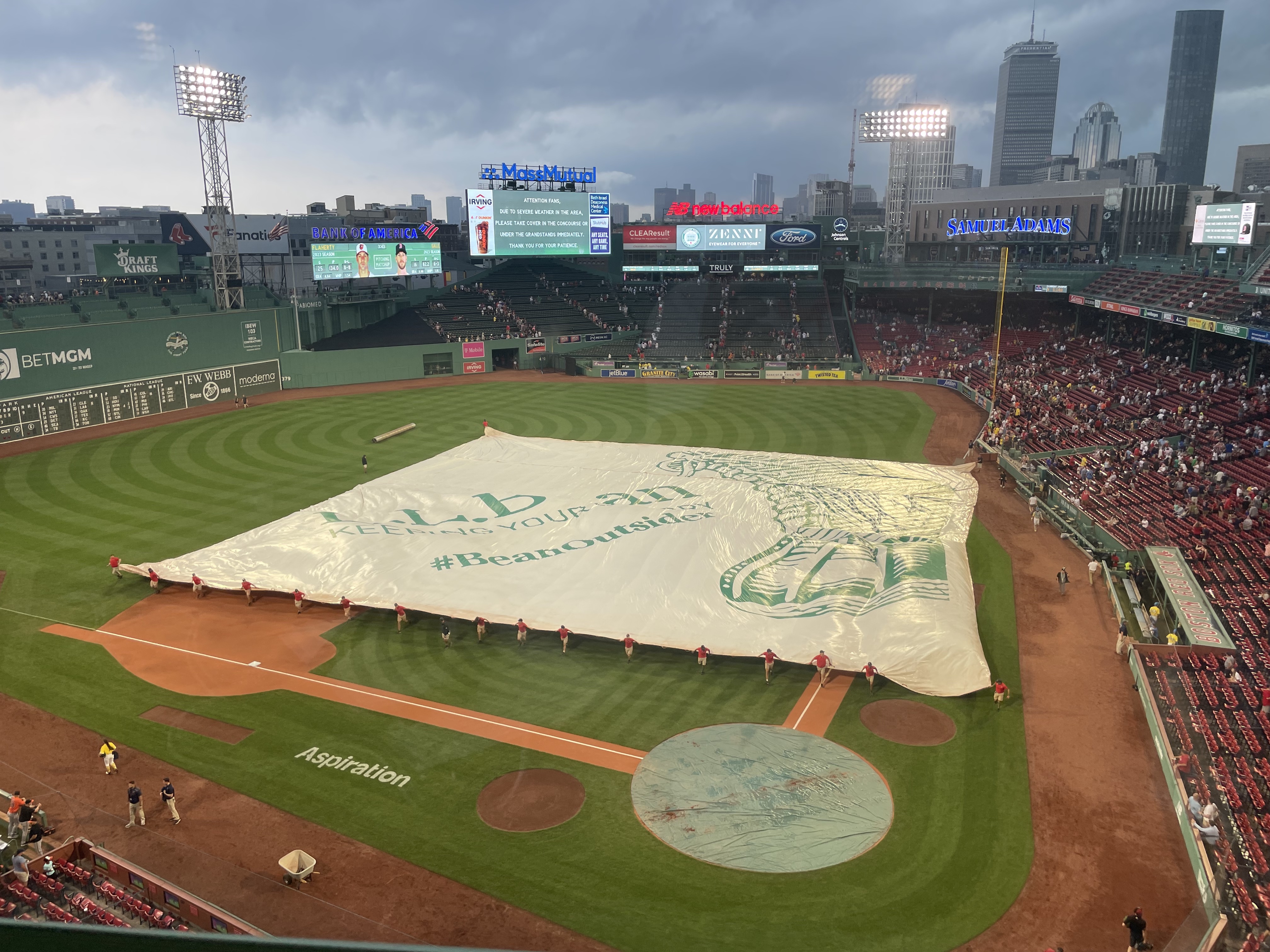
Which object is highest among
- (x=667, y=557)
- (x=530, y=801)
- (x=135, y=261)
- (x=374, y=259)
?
(x=374, y=259)

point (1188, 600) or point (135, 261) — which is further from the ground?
point (135, 261)

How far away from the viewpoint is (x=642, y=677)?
72.4 feet

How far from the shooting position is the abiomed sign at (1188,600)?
73.1ft

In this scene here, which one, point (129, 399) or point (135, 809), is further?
point (129, 399)

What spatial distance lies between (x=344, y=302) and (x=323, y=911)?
64.3m

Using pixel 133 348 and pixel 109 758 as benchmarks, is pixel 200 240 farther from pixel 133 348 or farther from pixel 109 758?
pixel 109 758

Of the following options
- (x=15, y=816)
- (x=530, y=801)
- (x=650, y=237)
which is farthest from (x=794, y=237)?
(x=15, y=816)

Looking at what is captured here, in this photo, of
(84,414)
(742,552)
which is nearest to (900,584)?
(742,552)

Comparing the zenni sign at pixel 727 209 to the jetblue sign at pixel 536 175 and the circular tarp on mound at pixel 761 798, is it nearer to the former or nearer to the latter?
the jetblue sign at pixel 536 175

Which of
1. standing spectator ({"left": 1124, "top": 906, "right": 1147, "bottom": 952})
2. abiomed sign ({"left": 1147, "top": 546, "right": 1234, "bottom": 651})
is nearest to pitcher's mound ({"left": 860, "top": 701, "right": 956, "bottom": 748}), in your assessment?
standing spectator ({"left": 1124, "top": 906, "right": 1147, "bottom": 952})

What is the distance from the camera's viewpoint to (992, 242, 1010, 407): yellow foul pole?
5319 centimetres

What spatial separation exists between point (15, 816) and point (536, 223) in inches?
2780

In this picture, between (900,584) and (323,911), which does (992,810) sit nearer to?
(900,584)

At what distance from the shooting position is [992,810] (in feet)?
55.7
